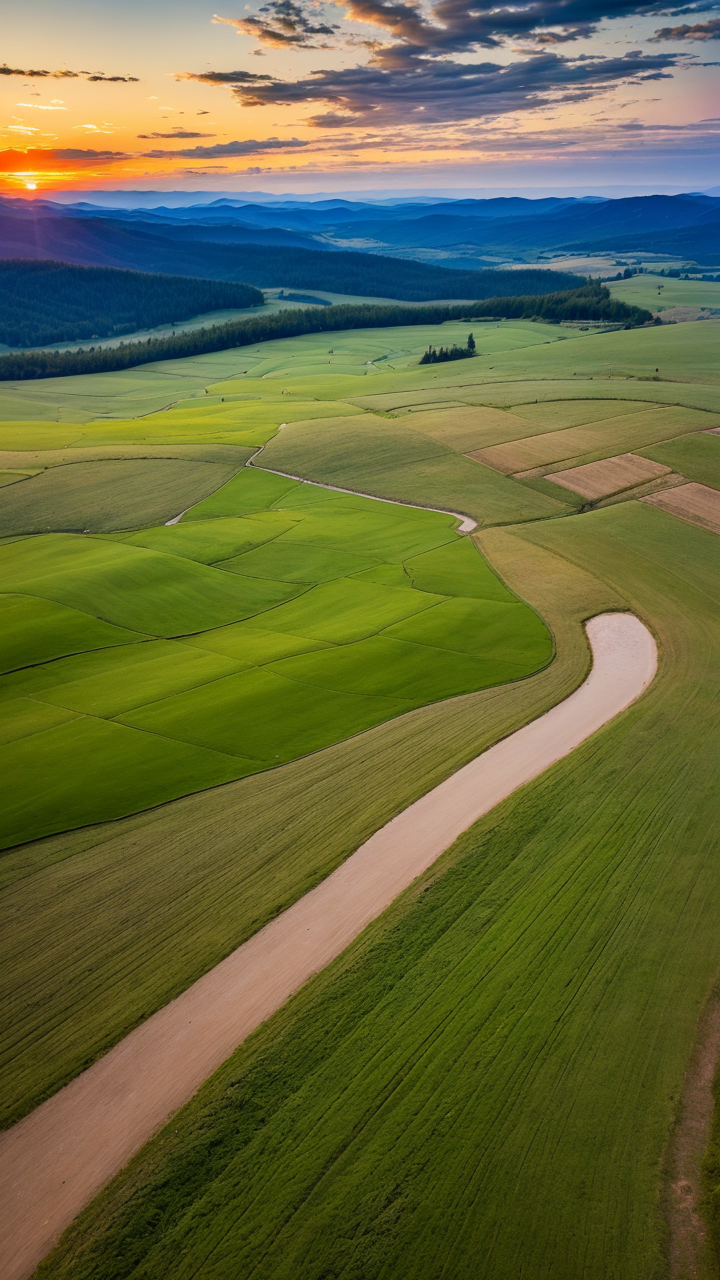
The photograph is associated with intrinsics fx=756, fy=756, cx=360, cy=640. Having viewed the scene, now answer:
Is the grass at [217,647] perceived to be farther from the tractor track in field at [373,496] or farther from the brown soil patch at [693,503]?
the brown soil patch at [693,503]

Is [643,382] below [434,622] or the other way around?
the other way around

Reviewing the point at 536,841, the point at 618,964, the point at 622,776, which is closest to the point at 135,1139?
the point at 618,964

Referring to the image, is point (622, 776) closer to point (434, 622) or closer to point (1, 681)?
point (434, 622)

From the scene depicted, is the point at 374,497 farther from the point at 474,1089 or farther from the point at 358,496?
the point at 474,1089

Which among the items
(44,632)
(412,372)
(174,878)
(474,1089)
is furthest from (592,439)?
(474,1089)

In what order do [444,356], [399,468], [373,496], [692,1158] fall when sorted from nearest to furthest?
[692,1158] → [373,496] → [399,468] → [444,356]

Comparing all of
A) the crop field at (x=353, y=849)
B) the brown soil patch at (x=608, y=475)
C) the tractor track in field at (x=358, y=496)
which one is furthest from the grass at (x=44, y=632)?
the brown soil patch at (x=608, y=475)

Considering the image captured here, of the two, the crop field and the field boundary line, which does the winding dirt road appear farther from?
the field boundary line

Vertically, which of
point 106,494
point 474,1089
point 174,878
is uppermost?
point 106,494
